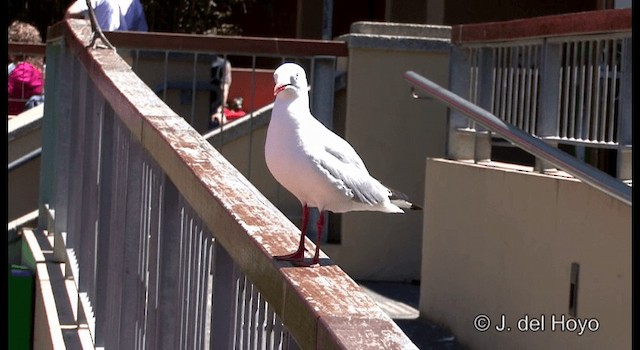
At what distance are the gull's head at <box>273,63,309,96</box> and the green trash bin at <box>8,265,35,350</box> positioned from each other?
355 cm

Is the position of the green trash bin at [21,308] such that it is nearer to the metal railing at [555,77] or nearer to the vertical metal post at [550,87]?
the metal railing at [555,77]

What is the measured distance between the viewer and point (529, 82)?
6.29 meters

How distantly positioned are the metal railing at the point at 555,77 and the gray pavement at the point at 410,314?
3.15ft

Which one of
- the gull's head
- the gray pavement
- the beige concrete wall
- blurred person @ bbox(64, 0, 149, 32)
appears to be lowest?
the gray pavement

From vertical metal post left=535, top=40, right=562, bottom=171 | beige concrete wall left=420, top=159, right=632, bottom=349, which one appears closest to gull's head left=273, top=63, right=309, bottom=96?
beige concrete wall left=420, top=159, right=632, bottom=349

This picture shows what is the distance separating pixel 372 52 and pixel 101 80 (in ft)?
11.4

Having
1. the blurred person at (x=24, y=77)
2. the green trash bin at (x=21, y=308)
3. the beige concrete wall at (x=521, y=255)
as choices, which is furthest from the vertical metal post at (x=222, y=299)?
the blurred person at (x=24, y=77)

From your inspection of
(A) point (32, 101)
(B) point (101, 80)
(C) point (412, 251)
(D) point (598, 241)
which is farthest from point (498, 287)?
(A) point (32, 101)

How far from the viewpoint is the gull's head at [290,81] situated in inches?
113

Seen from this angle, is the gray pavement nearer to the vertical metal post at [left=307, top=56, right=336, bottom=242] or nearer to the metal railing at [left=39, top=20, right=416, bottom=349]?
the vertical metal post at [left=307, top=56, right=336, bottom=242]

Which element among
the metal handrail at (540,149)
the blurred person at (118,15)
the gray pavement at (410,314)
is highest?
the blurred person at (118,15)

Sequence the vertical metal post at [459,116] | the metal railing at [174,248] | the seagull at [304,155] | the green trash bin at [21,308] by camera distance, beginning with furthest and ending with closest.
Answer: the vertical metal post at [459,116] < the green trash bin at [21,308] < the seagull at [304,155] < the metal railing at [174,248]

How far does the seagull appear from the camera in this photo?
9.24 ft

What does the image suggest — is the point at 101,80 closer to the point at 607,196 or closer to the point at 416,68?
the point at 607,196
